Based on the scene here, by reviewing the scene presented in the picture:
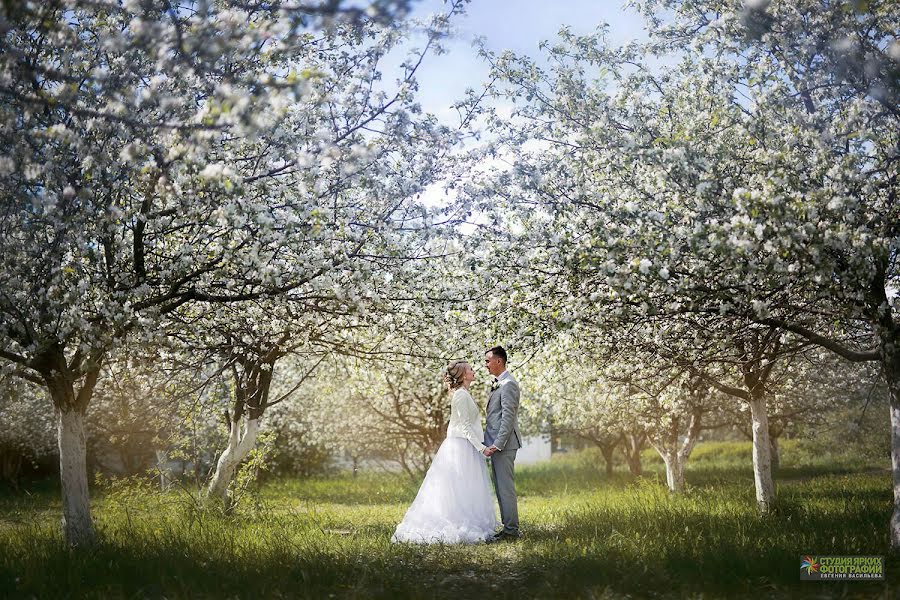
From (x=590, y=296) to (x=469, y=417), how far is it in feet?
10.2

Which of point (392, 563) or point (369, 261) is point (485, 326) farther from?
point (392, 563)

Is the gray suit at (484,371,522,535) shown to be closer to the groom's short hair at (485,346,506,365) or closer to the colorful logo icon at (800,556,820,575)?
the groom's short hair at (485,346,506,365)

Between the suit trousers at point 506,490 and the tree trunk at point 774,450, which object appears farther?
the tree trunk at point 774,450

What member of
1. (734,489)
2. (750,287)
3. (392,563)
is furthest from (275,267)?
(734,489)

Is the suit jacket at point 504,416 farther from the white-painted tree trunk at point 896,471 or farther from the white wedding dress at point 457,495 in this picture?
the white-painted tree trunk at point 896,471

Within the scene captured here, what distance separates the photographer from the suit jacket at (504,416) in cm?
1045

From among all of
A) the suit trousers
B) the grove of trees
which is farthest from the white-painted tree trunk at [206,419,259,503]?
the suit trousers

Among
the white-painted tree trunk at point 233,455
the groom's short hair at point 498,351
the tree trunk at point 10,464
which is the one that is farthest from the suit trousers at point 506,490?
the tree trunk at point 10,464

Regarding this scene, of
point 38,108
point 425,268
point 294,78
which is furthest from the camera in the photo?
point 425,268

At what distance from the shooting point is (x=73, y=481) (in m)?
9.94

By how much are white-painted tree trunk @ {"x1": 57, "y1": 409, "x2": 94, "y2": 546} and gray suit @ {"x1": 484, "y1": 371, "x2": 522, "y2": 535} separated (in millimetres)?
5699

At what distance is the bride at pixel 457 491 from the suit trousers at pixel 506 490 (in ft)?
0.71

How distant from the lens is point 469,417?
36.2ft

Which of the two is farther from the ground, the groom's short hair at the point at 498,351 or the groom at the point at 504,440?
the groom's short hair at the point at 498,351
